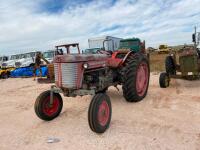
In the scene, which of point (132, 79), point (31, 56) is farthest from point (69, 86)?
point (31, 56)

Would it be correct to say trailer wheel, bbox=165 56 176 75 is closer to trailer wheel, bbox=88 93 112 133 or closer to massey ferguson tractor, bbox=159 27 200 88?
massey ferguson tractor, bbox=159 27 200 88

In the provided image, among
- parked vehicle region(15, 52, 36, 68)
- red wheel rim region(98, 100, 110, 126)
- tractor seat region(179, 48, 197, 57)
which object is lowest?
red wheel rim region(98, 100, 110, 126)

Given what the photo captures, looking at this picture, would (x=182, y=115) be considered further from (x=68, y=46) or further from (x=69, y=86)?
(x=68, y=46)

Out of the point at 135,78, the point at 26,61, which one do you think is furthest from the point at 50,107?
the point at 26,61

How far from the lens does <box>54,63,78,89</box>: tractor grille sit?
4828mm

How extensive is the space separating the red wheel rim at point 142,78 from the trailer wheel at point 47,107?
7.01 ft

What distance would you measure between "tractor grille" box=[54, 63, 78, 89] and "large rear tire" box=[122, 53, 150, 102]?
1.50 meters

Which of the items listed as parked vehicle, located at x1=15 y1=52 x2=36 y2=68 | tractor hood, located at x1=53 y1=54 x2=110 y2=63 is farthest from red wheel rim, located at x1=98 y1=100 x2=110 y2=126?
parked vehicle, located at x1=15 y1=52 x2=36 y2=68

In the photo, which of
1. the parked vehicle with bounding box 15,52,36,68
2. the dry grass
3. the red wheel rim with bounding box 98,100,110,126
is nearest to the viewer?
the red wheel rim with bounding box 98,100,110,126

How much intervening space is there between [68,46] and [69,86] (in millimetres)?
1203

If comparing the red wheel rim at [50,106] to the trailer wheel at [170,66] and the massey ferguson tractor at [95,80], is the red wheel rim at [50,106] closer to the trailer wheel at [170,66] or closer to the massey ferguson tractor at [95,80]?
the massey ferguson tractor at [95,80]

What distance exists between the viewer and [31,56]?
63.9 ft

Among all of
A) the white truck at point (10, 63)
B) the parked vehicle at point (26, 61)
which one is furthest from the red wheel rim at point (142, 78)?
the white truck at point (10, 63)

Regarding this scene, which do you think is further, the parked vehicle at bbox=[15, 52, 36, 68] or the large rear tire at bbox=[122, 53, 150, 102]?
the parked vehicle at bbox=[15, 52, 36, 68]
